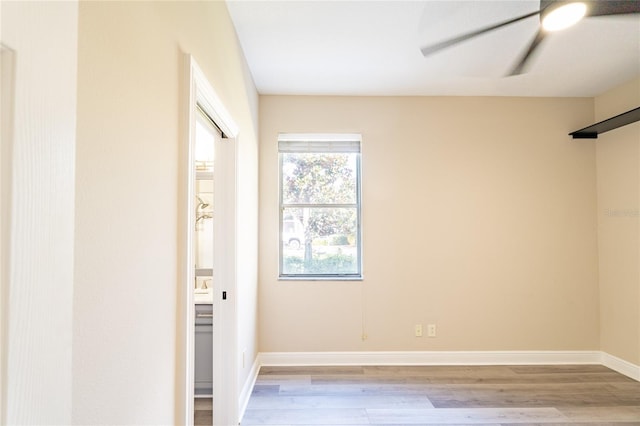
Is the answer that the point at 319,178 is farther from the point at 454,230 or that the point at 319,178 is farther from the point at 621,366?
the point at 621,366

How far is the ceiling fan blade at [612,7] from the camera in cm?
155

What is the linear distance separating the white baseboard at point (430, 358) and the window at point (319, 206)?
809mm

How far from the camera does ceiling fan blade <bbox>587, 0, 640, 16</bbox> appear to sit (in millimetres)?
1548

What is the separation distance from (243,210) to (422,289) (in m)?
2.00

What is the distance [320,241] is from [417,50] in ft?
6.44

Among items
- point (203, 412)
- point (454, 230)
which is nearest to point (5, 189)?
point (203, 412)

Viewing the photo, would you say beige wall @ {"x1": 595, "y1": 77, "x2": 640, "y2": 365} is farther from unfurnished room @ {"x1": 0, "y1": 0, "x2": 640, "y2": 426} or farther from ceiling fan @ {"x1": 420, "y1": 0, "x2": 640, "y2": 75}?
ceiling fan @ {"x1": 420, "y1": 0, "x2": 640, "y2": 75}

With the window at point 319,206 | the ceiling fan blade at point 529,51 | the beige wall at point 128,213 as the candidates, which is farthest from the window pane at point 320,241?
the beige wall at point 128,213

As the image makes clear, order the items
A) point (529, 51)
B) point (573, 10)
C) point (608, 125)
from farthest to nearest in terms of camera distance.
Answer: point (608, 125) → point (529, 51) → point (573, 10)

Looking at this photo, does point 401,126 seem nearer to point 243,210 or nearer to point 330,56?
point 330,56

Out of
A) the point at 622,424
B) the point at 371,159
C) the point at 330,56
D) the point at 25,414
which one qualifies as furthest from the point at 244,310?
the point at 622,424

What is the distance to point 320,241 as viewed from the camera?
3.53 meters

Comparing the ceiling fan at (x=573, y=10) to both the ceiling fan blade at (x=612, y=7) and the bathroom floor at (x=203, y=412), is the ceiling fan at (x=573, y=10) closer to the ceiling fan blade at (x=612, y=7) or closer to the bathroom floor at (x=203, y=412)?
the ceiling fan blade at (x=612, y=7)

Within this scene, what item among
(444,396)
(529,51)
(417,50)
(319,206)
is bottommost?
(444,396)
